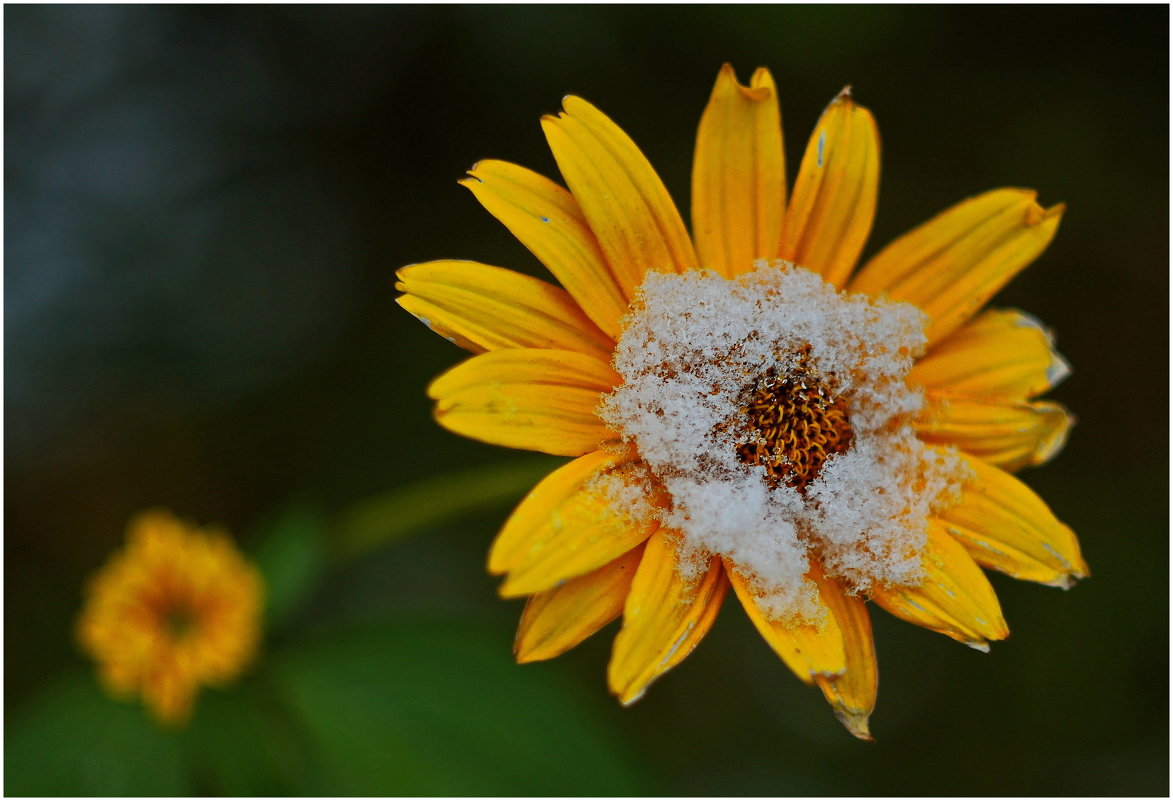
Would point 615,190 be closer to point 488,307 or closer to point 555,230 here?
point 555,230

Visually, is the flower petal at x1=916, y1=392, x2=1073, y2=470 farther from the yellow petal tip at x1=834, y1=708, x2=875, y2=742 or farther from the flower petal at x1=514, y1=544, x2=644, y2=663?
the flower petal at x1=514, y1=544, x2=644, y2=663

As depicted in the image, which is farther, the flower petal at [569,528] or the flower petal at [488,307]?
the flower petal at [488,307]

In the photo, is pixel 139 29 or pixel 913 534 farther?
pixel 139 29

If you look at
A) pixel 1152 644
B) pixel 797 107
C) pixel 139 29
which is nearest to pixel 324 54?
pixel 139 29

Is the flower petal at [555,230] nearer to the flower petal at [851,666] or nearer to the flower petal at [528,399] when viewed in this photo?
the flower petal at [528,399]

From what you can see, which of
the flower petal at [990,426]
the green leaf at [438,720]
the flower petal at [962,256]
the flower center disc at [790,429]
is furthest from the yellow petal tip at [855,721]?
the green leaf at [438,720]

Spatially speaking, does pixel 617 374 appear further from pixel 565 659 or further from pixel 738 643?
pixel 738 643

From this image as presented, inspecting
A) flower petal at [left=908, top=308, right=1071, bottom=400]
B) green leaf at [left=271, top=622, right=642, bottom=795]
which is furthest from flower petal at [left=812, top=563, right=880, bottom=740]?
green leaf at [left=271, top=622, right=642, bottom=795]
